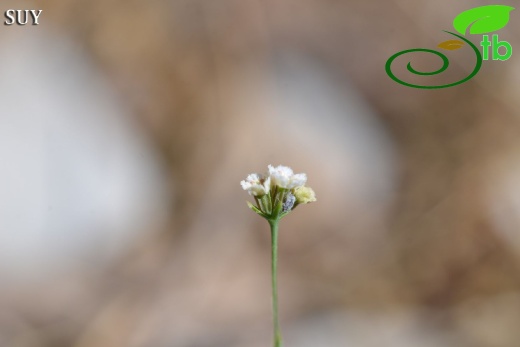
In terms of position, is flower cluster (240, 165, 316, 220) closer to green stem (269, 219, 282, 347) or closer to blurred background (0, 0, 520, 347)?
green stem (269, 219, 282, 347)

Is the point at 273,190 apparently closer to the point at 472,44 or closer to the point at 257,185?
the point at 257,185

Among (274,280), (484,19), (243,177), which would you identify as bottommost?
(274,280)

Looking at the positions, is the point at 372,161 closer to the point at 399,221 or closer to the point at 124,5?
the point at 399,221

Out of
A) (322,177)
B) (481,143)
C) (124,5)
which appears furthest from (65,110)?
(481,143)

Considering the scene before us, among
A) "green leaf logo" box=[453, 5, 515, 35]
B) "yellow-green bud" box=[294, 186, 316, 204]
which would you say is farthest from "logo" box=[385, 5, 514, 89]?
"yellow-green bud" box=[294, 186, 316, 204]

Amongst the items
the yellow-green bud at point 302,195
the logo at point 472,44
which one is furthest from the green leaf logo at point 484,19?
the yellow-green bud at point 302,195

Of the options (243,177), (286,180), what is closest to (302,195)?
(286,180)

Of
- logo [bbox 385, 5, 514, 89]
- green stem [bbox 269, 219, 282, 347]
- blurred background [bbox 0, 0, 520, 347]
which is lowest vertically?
green stem [bbox 269, 219, 282, 347]
